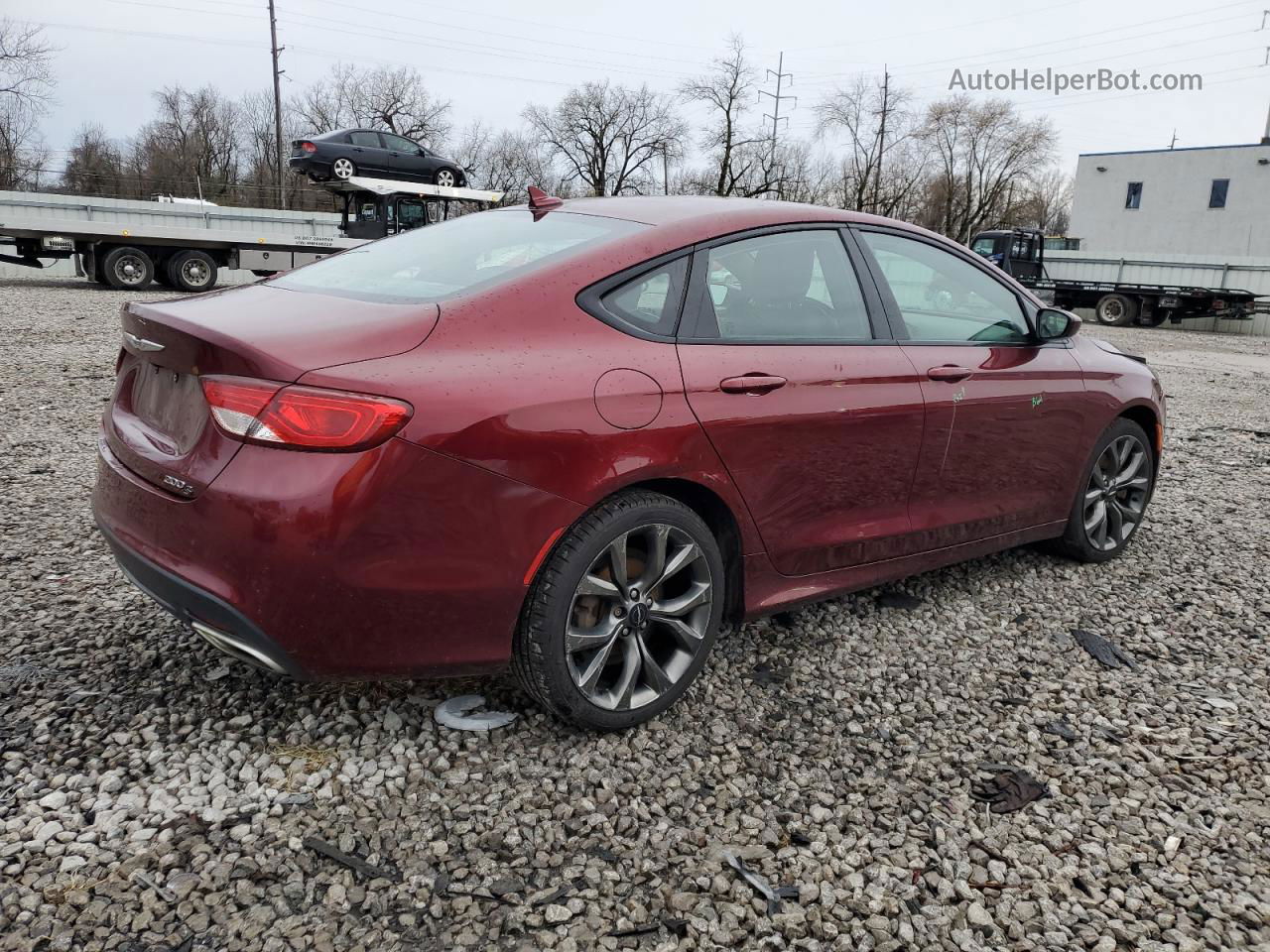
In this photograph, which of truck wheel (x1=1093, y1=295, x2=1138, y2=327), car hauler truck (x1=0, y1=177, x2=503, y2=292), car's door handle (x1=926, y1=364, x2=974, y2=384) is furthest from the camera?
truck wheel (x1=1093, y1=295, x2=1138, y2=327)

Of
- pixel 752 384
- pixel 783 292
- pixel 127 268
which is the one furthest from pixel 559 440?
pixel 127 268

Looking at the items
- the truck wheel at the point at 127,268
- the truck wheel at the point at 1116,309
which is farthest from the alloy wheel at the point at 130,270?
the truck wheel at the point at 1116,309

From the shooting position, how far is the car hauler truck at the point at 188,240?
16172 millimetres

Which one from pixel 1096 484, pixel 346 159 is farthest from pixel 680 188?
pixel 1096 484

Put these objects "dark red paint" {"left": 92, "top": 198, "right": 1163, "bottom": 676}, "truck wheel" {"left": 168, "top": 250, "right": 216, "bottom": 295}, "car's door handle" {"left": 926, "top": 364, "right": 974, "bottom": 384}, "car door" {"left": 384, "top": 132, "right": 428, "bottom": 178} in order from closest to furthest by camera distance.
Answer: "dark red paint" {"left": 92, "top": 198, "right": 1163, "bottom": 676} → "car's door handle" {"left": 926, "top": 364, "right": 974, "bottom": 384} → "truck wheel" {"left": 168, "top": 250, "right": 216, "bottom": 295} → "car door" {"left": 384, "top": 132, "right": 428, "bottom": 178}

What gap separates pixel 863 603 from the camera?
391 cm

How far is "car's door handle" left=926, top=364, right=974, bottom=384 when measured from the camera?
11.2 feet

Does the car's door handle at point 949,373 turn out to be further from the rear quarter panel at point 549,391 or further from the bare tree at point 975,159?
the bare tree at point 975,159

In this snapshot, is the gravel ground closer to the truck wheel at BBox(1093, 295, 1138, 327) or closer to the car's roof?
the car's roof

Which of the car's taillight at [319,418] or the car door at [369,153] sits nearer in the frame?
the car's taillight at [319,418]

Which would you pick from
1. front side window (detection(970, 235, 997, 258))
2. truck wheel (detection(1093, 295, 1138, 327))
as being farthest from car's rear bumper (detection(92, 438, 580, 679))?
truck wheel (detection(1093, 295, 1138, 327))

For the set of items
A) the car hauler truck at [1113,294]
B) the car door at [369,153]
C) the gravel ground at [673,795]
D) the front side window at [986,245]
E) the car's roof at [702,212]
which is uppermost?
the car door at [369,153]

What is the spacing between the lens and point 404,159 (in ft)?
74.4

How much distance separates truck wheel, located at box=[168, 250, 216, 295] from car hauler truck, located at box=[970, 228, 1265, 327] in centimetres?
1800
